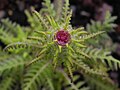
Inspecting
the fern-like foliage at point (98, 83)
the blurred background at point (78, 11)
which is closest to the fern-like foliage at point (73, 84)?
the fern-like foliage at point (98, 83)

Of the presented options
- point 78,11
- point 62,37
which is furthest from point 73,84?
point 78,11

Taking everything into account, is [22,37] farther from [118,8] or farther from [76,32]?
[118,8]

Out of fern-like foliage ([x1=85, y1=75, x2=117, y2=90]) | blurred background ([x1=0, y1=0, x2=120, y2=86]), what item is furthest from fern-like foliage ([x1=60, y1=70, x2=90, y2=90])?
blurred background ([x1=0, y1=0, x2=120, y2=86])

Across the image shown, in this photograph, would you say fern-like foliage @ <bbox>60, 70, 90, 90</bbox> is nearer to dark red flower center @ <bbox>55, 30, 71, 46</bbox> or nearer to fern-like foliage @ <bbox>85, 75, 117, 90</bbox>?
fern-like foliage @ <bbox>85, 75, 117, 90</bbox>

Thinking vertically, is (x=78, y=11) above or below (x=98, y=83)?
above

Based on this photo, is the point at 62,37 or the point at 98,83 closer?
the point at 62,37

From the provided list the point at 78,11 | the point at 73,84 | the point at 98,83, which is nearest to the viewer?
the point at 73,84

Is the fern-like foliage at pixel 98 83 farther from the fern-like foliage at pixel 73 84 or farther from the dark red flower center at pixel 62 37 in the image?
the dark red flower center at pixel 62 37

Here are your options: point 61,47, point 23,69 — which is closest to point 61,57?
point 61,47

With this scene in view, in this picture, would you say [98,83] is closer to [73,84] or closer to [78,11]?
[73,84]
